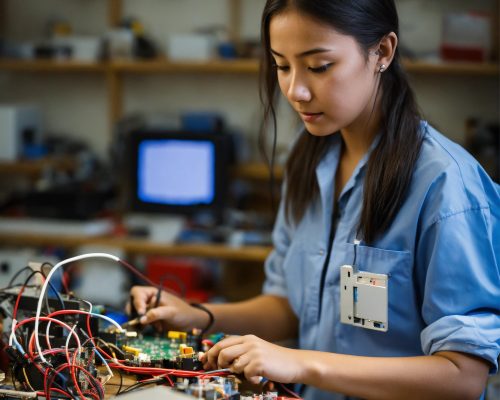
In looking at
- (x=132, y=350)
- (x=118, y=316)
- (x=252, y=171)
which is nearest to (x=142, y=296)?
(x=118, y=316)

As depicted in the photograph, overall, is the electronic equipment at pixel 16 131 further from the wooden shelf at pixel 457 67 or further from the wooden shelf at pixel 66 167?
the wooden shelf at pixel 457 67

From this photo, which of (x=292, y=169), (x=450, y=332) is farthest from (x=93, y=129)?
(x=450, y=332)

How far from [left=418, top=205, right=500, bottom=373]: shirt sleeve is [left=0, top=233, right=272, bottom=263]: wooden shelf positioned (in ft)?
6.02

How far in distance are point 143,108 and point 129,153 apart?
444 mm

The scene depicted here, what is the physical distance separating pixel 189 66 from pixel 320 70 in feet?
6.98

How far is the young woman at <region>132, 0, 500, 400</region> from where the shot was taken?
130 centimetres

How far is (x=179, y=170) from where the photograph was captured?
3426mm

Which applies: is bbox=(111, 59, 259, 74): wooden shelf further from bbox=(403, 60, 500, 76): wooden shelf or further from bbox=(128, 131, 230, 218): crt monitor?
bbox=(403, 60, 500, 76): wooden shelf

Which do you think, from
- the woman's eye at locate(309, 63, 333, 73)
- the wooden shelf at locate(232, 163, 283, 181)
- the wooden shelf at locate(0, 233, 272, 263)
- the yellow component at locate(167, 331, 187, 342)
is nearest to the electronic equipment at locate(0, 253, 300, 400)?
the yellow component at locate(167, 331, 187, 342)

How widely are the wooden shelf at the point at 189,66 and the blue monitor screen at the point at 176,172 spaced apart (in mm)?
355

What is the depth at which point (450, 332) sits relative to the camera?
4.33 feet

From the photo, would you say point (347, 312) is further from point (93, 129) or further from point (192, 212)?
point (93, 129)

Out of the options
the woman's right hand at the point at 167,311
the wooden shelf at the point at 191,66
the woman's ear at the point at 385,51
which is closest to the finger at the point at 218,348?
the woman's right hand at the point at 167,311

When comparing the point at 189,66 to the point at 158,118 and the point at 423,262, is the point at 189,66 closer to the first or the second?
the point at 158,118
